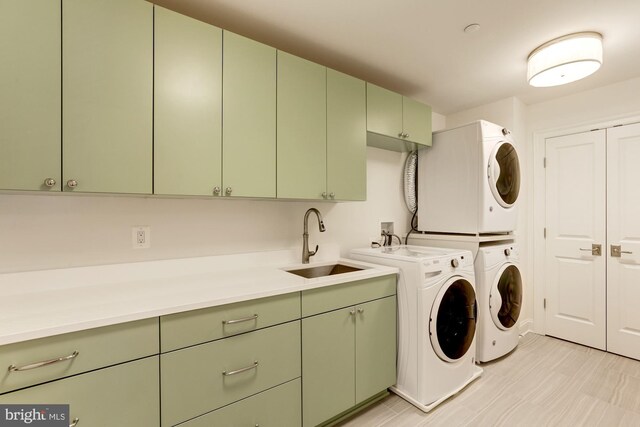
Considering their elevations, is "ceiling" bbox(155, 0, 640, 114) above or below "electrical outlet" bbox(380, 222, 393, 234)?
above

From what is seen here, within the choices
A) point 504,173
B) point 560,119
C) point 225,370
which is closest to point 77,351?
point 225,370

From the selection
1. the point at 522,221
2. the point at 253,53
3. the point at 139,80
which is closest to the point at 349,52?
the point at 253,53

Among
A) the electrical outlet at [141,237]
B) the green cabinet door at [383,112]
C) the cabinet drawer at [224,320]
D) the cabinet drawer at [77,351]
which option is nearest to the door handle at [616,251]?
the green cabinet door at [383,112]

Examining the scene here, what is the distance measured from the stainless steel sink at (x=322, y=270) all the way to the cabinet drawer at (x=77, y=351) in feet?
3.47

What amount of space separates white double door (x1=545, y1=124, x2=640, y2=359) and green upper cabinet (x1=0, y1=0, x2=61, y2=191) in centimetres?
389

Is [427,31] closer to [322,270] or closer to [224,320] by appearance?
[322,270]

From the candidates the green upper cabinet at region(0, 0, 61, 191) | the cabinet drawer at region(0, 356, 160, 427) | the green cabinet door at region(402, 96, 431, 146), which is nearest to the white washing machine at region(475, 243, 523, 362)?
the green cabinet door at region(402, 96, 431, 146)

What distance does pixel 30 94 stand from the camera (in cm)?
110

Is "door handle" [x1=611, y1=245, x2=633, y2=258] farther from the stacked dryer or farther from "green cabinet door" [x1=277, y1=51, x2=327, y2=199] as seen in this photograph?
"green cabinet door" [x1=277, y1=51, x2=327, y2=199]

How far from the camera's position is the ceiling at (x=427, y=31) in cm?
159

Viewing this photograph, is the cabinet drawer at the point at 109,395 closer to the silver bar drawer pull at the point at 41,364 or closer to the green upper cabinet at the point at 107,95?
the silver bar drawer pull at the point at 41,364

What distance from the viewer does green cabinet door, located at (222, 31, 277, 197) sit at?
154 cm

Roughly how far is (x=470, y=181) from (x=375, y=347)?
61.3 inches

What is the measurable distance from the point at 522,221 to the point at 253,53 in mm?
3054
